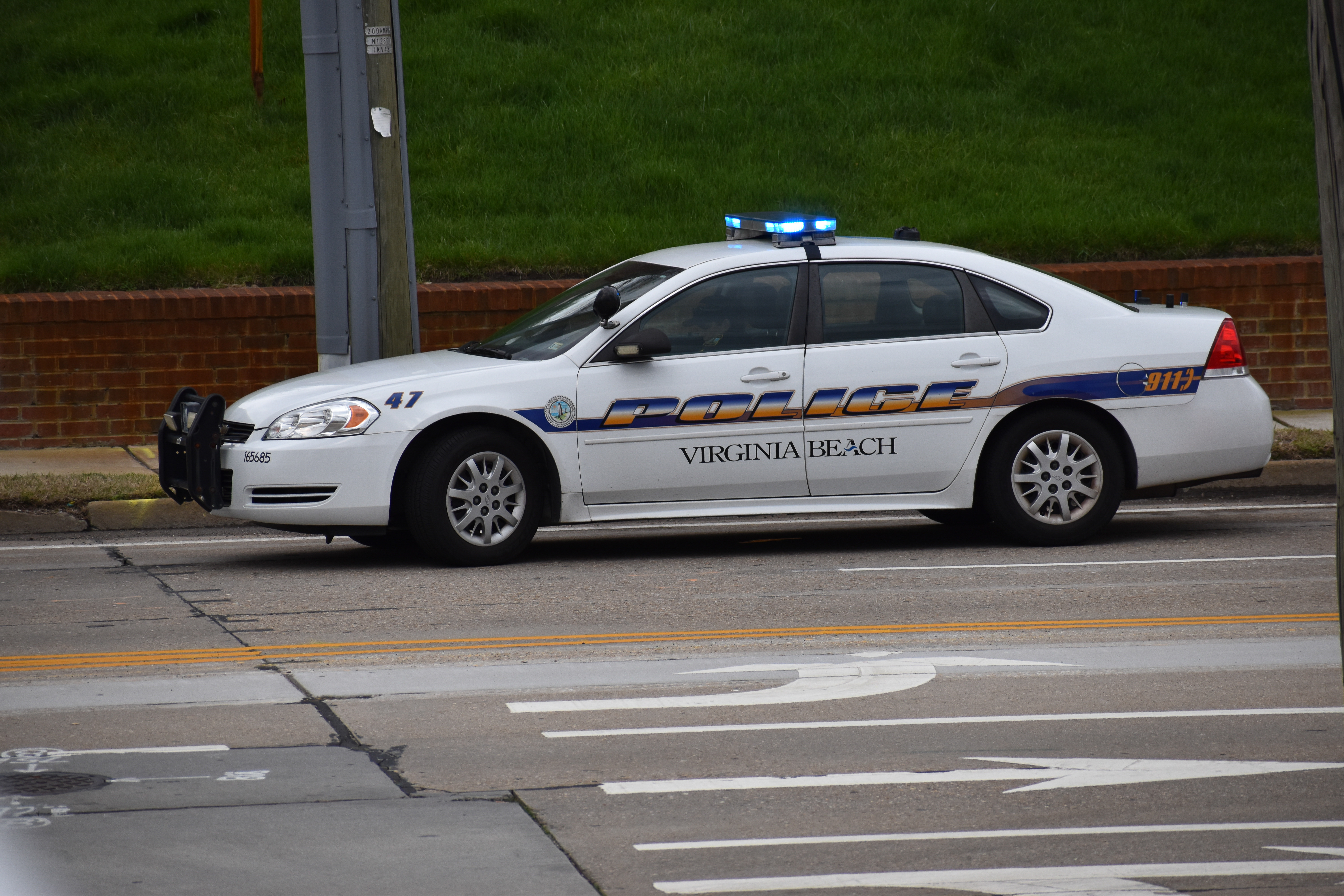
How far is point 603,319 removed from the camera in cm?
888

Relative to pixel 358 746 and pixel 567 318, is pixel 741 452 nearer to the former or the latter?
pixel 567 318

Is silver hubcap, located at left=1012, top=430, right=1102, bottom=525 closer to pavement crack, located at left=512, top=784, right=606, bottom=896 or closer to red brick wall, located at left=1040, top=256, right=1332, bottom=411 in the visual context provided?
pavement crack, located at left=512, top=784, right=606, bottom=896

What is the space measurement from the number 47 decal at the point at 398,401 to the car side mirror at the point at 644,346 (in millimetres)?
1052

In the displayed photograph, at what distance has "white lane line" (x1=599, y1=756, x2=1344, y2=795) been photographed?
5043mm

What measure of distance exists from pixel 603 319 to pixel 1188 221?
8034 mm

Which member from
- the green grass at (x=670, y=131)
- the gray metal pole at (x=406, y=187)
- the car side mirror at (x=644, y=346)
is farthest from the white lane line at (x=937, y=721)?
the green grass at (x=670, y=131)

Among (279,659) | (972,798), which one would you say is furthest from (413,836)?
(279,659)

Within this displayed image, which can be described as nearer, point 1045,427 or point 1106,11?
point 1045,427

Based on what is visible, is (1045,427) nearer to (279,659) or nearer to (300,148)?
(279,659)

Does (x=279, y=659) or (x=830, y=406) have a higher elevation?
(x=830, y=406)

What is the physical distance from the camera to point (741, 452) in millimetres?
8805

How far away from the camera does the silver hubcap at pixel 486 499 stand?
859 cm

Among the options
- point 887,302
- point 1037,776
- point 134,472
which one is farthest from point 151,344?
point 1037,776

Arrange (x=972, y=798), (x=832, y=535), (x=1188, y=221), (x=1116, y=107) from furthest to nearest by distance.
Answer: (x=1116, y=107) < (x=1188, y=221) < (x=832, y=535) < (x=972, y=798)
